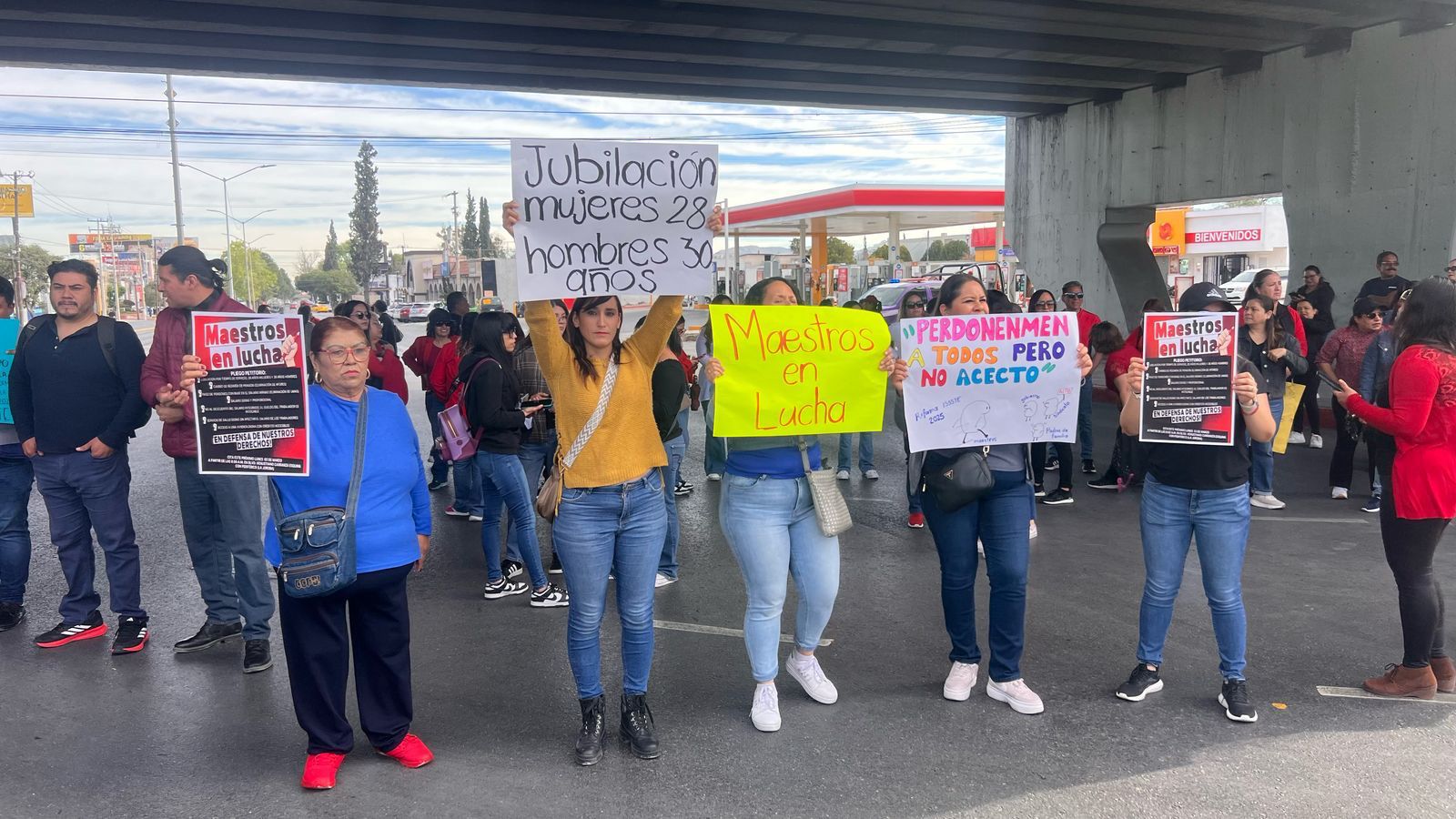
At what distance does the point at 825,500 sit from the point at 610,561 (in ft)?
3.14

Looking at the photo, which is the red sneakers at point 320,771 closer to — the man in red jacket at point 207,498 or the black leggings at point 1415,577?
the man in red jacket at point 207,498

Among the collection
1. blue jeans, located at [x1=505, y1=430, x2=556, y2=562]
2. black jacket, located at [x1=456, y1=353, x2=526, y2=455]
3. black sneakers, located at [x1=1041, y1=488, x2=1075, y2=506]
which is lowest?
black sneakers, located at [x1=1041, y1=488, x2=1075, y2=506]

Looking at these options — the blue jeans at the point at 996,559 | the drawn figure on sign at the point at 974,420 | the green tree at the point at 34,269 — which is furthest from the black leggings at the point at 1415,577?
the green tree at the point at 34,269

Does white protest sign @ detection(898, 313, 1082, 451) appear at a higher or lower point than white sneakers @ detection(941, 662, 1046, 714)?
higher

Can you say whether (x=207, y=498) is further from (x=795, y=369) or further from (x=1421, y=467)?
(x=1421, y=467)

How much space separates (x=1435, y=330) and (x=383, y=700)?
476 cm

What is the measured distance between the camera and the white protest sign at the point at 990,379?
4.51 metres

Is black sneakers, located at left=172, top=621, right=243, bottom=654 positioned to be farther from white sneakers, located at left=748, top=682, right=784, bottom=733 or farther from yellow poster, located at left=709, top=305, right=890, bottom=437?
yellow poster, located at left=709, top=305, right=890, bottom=437

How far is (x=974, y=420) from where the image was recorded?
4520mm

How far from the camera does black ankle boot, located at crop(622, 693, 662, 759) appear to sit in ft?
13.3

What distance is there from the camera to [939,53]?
14.0 metres

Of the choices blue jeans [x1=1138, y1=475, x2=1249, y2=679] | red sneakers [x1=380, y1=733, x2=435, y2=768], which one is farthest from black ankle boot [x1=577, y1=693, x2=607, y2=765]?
blue jeans [x1=1138, y1=475, x2=1249, y2=679]

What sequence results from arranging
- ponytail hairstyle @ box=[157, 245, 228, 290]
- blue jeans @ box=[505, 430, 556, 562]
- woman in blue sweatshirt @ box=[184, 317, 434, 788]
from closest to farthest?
1. woman in blue sweatshirt @ box=[184, 317, 434, 788]
2. ponytail hairstyle @ box=[157, 245, 228, 290]
3. blue jeans @ box=[505, 430, 556, 562]

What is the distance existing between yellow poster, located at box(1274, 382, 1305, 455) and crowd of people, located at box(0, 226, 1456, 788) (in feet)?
4.11
